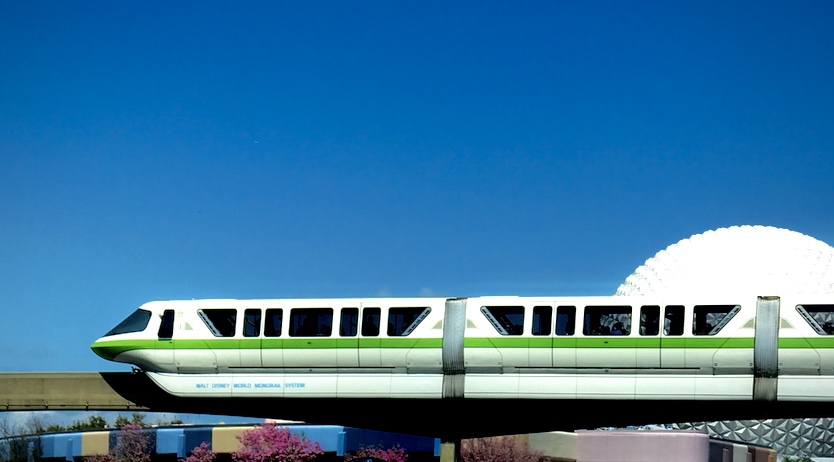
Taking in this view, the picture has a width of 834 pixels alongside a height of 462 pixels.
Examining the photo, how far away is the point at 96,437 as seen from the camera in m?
72.1

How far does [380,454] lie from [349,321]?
3183 cm

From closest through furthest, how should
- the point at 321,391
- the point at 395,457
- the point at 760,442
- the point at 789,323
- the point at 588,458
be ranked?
the point at 789,323 → the point at 321,391 → the point at 395,457 → the point at 588,458 → the point at 760,442

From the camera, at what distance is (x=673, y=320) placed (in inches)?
1535

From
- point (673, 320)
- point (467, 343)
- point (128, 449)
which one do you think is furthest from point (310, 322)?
point (128, 449)

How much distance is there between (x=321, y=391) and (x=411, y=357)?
11.6 feet

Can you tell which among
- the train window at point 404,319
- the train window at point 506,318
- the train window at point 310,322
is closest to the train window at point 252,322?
the train window at point 310,322

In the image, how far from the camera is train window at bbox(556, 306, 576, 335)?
130 ft

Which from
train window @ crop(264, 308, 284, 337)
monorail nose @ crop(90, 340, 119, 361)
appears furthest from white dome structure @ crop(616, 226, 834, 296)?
monorail nose @ crop(90, 340, 119, 361)

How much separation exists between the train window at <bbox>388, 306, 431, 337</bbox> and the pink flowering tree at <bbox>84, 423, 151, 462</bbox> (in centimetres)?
3421

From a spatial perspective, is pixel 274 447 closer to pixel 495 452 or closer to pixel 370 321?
pixel 495 452

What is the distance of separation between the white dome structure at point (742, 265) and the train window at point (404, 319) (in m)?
48.8

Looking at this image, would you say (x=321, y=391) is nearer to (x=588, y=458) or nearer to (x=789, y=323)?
(x=789, y=323)

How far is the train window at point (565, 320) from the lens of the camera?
39625 mm

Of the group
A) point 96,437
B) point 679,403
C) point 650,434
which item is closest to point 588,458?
point 650,434
